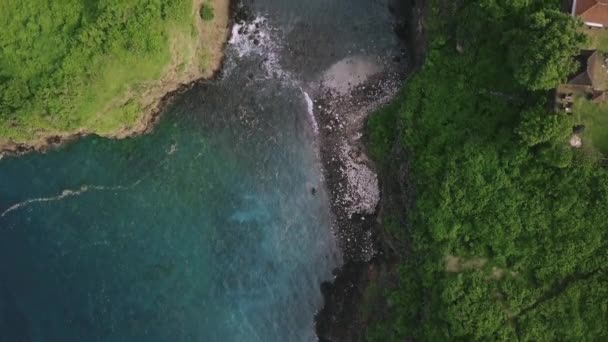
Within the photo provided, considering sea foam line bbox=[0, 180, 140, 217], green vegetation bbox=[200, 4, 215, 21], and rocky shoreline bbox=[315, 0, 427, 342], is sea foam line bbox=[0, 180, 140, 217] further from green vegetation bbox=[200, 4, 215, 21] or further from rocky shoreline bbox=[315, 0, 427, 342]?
rocky shoreline bbox=[315, 0, 427, 342]

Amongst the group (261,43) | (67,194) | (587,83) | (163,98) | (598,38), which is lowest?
(67,194)

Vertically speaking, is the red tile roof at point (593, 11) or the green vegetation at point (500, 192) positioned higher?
the red tile roof at point (593, 11)

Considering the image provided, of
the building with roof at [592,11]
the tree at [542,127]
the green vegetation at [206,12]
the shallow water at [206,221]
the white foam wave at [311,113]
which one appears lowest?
the shallow water at [206,221]

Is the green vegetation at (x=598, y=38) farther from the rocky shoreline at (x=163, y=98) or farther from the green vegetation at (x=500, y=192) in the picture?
the rocky shoreline at (x=163, y=98)

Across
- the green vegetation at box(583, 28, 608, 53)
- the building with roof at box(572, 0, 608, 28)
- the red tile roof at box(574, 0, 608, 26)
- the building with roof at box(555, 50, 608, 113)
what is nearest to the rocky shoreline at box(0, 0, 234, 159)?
the building with roof at box(572, 0, 608, 28)

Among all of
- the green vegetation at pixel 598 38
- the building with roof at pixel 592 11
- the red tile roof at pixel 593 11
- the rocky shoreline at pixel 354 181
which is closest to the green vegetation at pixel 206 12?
the rocky shoreline at pixel 354 181

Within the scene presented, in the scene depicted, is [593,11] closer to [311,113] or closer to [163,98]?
[311,113]

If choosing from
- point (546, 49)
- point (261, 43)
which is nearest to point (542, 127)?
point (546, 49)
